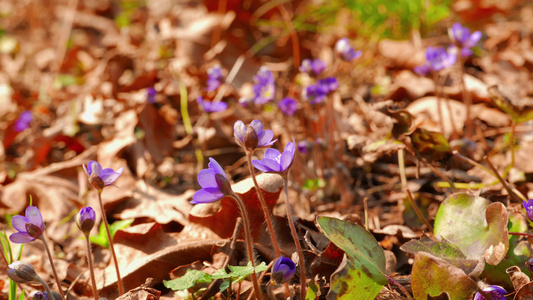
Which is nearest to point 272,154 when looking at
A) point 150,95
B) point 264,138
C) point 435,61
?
point 264,138

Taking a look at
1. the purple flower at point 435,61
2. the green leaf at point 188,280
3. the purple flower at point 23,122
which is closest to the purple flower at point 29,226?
the green leaf at point 188,280

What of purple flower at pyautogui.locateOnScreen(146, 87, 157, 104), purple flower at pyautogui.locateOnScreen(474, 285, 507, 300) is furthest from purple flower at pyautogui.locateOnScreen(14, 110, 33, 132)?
purple flower at pyautogui.locateOnScreen(474, 285, 507, 300)

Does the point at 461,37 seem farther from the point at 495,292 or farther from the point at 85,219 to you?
the point at 85,219

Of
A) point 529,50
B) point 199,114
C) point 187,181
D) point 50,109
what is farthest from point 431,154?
point 50,109

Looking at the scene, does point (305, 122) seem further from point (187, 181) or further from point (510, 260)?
point (510, 260)

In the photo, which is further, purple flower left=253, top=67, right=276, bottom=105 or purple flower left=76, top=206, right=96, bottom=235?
purple flower left=253, top=67, right=276, bottom=105

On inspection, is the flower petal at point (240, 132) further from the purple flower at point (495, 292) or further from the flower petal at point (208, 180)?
the purple flower at point (495, 292)

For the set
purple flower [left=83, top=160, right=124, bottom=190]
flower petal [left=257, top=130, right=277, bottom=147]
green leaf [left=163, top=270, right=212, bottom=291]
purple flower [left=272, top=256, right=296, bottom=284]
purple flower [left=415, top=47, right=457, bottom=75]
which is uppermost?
flower petal [left=257, top=130, right=277, bottom=147]

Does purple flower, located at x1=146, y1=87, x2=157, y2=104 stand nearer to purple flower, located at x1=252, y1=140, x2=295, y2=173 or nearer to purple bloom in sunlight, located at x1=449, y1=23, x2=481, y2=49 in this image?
purple bloom in sunlight, located at x1=449, y1=23, x2=481, y2=49
